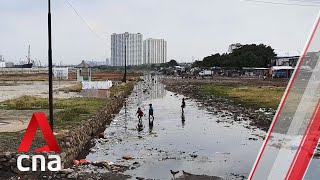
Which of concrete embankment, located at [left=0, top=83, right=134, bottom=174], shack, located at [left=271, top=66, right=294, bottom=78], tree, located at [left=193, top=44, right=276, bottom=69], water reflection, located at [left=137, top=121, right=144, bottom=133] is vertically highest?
tree, located at [left=193, top=44, right=276, bottom=69]

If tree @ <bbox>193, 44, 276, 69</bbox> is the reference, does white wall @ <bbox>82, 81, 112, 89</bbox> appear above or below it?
below

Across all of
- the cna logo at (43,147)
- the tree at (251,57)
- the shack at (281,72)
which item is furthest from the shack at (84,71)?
the tree at (251,57)

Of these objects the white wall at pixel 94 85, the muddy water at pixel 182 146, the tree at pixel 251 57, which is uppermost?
the tree at pixel 251 57

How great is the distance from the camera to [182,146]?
73.4ft

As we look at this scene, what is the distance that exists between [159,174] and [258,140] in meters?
10.1

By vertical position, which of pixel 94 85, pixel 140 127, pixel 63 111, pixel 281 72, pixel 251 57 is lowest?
pixel 140 127

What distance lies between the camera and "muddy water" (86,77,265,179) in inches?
677

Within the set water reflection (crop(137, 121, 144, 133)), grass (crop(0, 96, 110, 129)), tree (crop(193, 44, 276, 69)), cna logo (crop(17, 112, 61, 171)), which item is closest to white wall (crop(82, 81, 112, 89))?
grass (crop(0, 96, 110, 129))

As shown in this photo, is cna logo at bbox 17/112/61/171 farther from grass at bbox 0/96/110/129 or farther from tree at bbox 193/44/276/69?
tree at bbox 193/44/276/69

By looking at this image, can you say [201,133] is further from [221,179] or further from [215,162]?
[221,179]

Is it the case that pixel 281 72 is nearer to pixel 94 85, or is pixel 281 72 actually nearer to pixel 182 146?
pixel 94 85

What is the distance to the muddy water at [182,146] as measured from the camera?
1719cm

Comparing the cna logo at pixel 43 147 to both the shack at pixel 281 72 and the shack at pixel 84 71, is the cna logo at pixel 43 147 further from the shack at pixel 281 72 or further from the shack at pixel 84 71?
the shack at pixel 281 72

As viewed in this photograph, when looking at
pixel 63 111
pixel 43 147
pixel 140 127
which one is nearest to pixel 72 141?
pixel 43 147
